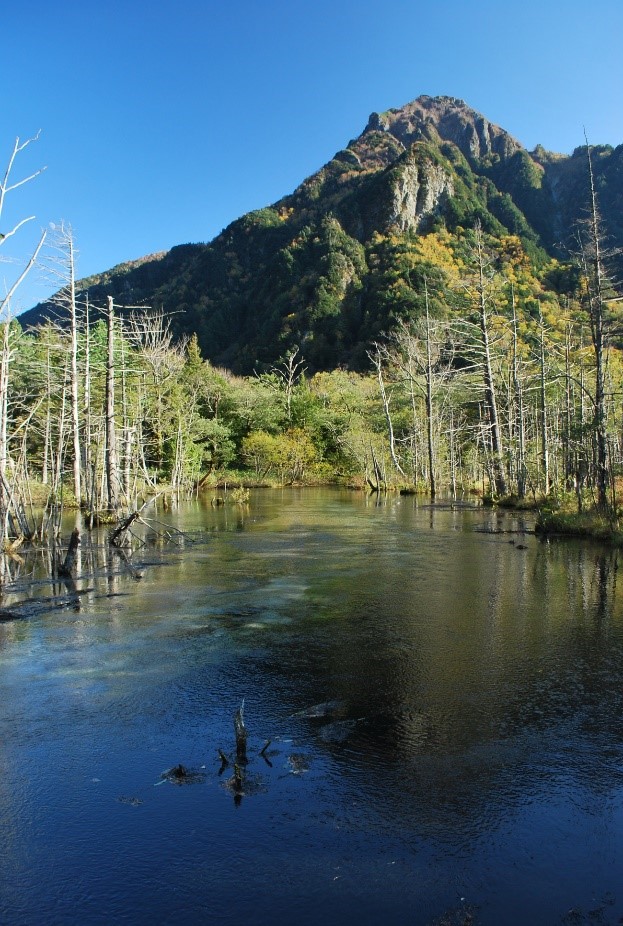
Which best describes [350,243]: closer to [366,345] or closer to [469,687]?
[366,345]

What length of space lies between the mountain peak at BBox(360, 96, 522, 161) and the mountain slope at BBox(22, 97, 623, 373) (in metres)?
1.08

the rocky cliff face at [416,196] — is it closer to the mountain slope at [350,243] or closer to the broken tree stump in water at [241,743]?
the mountain slope at [350,243]

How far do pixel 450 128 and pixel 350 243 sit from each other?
101078mm

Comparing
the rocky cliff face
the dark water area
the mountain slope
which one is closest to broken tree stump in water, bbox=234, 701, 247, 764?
the dark water area

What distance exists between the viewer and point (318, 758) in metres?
6.43

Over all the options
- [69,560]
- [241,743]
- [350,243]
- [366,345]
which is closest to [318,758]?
[241,743]

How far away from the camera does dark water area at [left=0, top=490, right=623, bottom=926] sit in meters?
Result: 4.60

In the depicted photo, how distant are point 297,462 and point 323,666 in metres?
49.1

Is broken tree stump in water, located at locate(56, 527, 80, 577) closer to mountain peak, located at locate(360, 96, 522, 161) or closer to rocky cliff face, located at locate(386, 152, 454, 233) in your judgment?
rocky cliff face, located at locate(386, 152, 454, 233)

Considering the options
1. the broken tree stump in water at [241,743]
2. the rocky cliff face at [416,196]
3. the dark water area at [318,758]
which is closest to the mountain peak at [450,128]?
the rocky cliff face at [416,196]

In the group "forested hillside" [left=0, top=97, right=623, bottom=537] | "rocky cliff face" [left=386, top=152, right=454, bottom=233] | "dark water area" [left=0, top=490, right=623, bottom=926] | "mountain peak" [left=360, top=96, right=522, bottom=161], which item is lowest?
"dark water area" [left=0, top=490, right=623, bottom=926]

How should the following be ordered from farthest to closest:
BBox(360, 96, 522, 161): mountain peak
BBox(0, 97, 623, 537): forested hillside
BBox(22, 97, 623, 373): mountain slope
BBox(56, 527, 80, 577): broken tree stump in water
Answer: BBox(360, 96, 522, 161): mountain peak < BBox(22, 97, 623, 373): mountain slope < BBox(0, 97, 623, 537): forested hillside < BBox(56, 527, 80, 577): broken tree stump in water

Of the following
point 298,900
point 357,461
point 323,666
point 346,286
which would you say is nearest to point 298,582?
point 323,666

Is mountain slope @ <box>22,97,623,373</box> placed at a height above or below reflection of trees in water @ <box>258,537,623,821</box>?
above
